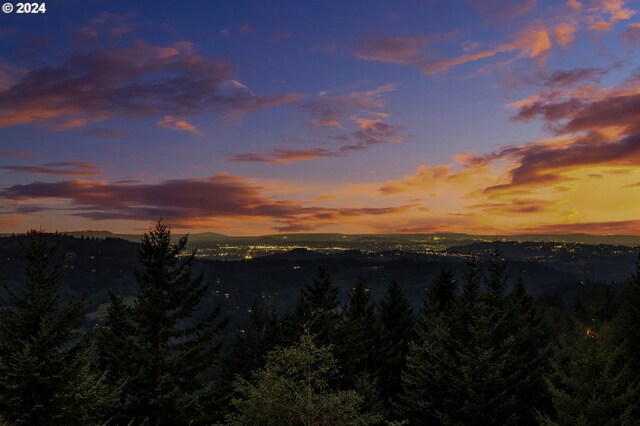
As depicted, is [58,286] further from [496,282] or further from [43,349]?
[496,282]

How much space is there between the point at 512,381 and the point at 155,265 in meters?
22.5

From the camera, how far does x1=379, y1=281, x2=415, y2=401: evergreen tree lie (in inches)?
1922

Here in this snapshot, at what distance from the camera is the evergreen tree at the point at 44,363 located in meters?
18.2

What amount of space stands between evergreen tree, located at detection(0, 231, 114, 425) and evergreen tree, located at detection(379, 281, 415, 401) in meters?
33.3

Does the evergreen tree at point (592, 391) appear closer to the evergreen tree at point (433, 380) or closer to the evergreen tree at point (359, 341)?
the evergreen tree at point (433, 380)

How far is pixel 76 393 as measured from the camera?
18.3 metres

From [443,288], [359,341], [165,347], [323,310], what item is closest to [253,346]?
[359,341]

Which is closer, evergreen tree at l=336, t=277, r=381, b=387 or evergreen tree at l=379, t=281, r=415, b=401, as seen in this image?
evergreen tree at l=336, t=277, r=381, b=387

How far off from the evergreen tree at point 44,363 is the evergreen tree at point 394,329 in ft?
109

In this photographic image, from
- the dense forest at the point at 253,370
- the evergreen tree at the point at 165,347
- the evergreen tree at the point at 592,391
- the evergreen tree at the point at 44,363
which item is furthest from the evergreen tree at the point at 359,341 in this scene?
the evergreen tree at the point at 44,363

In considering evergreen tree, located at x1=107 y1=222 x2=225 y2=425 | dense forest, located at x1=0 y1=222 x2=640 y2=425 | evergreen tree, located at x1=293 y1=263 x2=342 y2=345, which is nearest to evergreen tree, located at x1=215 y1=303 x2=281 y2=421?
evergreen tree, located at x1=293 y1=263 x2=342 y2=345

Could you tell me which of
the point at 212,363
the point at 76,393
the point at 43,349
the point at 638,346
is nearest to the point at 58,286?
the point at 43,349

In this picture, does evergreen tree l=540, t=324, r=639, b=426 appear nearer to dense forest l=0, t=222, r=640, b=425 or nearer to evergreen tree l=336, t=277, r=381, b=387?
dense forest l=0, t=222, r=640, b=425

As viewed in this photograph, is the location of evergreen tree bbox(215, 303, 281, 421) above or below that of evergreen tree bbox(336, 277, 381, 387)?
below
